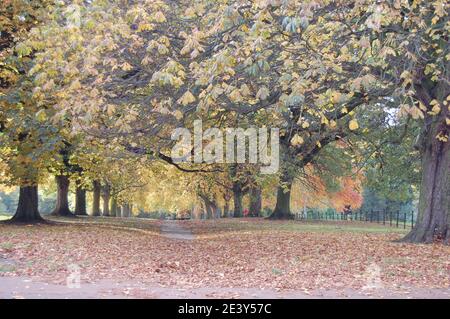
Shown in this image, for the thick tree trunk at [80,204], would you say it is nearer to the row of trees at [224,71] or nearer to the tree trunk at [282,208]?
the tree trunk at [282,208]

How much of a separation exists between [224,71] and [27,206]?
1705 cm

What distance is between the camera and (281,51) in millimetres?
12852

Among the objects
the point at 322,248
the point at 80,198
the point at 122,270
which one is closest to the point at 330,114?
the point at 322,248

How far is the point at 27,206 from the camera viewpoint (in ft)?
82.7

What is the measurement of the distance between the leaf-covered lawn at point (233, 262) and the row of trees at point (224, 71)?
2.65m

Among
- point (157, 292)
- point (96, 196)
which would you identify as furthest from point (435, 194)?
point (96, 196)

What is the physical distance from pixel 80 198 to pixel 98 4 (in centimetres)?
3299

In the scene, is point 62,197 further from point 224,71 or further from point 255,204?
point 224,71

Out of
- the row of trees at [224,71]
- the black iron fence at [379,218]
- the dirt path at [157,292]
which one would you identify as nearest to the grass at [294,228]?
the black iron fence at [379,218]

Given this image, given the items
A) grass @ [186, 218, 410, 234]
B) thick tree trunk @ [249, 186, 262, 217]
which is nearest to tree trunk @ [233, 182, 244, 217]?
thick tree trunk @ [249, 186, 262, 217]

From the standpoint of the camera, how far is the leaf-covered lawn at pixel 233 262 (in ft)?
34.9

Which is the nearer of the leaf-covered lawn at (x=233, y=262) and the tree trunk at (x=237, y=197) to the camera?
the leaf-covered lawn at (x=233, y=262)

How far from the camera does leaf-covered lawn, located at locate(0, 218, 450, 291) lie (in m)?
10.6
